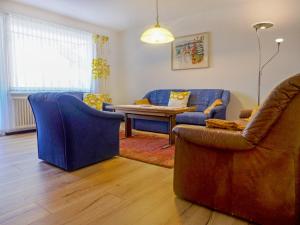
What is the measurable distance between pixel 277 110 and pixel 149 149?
2.05m

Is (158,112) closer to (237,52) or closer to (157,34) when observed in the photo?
(157,34)

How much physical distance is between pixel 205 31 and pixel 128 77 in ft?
7.89

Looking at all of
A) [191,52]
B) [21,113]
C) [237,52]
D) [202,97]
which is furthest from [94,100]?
[237,52]

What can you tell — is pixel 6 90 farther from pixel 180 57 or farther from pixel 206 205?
pixel 206 205

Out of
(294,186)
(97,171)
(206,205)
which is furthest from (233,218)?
(97,171)

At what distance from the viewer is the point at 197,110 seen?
4.32 meters

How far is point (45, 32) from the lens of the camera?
14.5 feet

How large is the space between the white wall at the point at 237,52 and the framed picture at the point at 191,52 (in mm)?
112

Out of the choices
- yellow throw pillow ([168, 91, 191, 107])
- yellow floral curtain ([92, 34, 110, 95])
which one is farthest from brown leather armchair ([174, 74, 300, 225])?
yellow floral curtain ([92, 34, 110, 95])

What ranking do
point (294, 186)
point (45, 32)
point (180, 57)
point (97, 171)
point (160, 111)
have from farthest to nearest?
point (180, 57), point (45, 32), point (160, 111), point (97, 171), point (294, 186)

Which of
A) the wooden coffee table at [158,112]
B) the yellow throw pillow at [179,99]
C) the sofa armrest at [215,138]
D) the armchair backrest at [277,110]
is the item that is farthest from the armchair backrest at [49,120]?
the yellow throw pillow at [179,99]

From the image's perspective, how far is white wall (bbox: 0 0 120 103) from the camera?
3988mm

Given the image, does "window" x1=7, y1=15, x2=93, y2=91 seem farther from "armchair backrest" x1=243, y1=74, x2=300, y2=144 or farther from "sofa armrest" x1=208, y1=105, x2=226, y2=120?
"armchair backrest" x1=243, y1=74, x2=300, y2=144

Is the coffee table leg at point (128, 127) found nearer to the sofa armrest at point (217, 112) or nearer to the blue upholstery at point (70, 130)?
the blue upholstery at point (70, 130)
